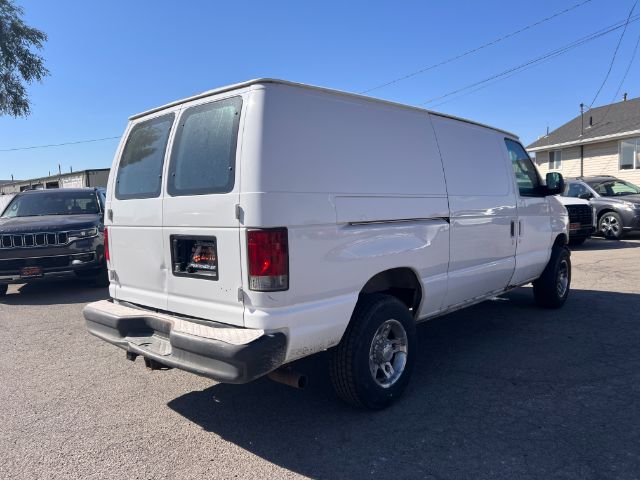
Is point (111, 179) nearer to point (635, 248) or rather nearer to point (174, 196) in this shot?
point (174, 196)

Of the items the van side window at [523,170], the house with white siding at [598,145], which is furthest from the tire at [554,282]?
the house with white siding at [598,145]

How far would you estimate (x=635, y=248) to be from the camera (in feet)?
40.9

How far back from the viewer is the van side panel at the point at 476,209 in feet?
14.5

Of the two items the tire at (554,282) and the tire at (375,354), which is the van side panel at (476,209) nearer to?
the tire at (375,354)

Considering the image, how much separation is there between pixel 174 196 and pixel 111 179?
1148 mm

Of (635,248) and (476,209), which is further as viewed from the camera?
(635,248)

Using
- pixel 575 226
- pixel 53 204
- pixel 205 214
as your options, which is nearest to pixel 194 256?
pixel 205 214

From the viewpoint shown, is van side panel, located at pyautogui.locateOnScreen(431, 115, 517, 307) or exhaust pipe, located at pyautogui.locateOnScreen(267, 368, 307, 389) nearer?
exhaust pipe, located at pyautogui.locateOnScreen(267, 368, 307, 389)

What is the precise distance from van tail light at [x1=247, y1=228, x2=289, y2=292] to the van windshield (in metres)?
7.10

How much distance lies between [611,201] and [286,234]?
1411 cm

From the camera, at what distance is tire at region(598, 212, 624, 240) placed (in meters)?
14.0

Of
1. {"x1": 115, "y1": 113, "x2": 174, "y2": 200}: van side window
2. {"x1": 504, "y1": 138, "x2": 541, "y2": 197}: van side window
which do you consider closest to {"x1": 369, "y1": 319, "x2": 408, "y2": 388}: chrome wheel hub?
{"x1": 115, "y1": 113, "x2": 174, "y2": 200}: van side window

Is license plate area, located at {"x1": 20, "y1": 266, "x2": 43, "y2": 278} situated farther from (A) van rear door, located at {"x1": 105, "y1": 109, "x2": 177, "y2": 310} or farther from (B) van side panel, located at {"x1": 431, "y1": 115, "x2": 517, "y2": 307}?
(B) van side panel, located at {"x1": 431, "y1": 115, "x2": 517, "y2": 307}

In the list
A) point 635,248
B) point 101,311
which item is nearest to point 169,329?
point 101,311
